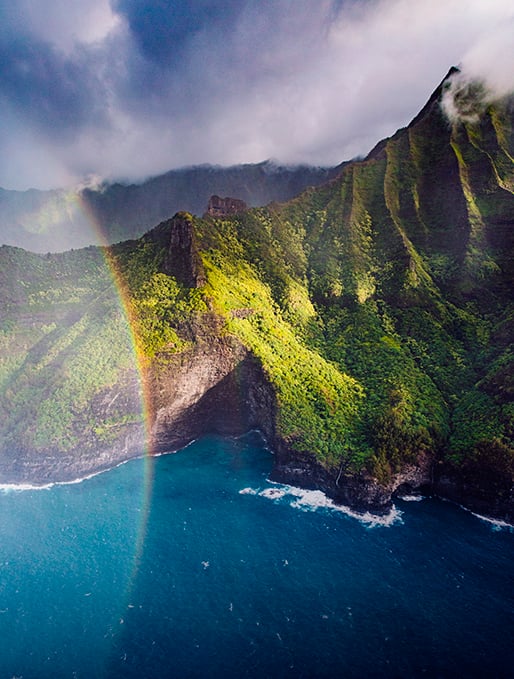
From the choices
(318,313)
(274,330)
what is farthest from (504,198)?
(274,330)

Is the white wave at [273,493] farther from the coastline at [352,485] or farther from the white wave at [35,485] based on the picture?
the white wave at [35,485]

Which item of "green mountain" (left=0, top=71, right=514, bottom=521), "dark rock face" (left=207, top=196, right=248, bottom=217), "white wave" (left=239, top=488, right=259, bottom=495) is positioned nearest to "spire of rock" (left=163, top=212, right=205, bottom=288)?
"green mountain" (left=0, top=71, right=514, bottom=521)

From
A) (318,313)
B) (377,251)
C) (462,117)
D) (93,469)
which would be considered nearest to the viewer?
(93,469)

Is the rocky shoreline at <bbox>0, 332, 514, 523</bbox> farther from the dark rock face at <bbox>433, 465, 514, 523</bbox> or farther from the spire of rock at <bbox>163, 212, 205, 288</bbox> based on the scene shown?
the spire of rock at <bbox>163, 212, 205, 288</bbox>

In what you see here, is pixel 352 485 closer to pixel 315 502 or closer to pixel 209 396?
pixel 315 502

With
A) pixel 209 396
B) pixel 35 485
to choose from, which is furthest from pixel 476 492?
pixel 35 485

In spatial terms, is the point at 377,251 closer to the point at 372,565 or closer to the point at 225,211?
the point at 225,211
